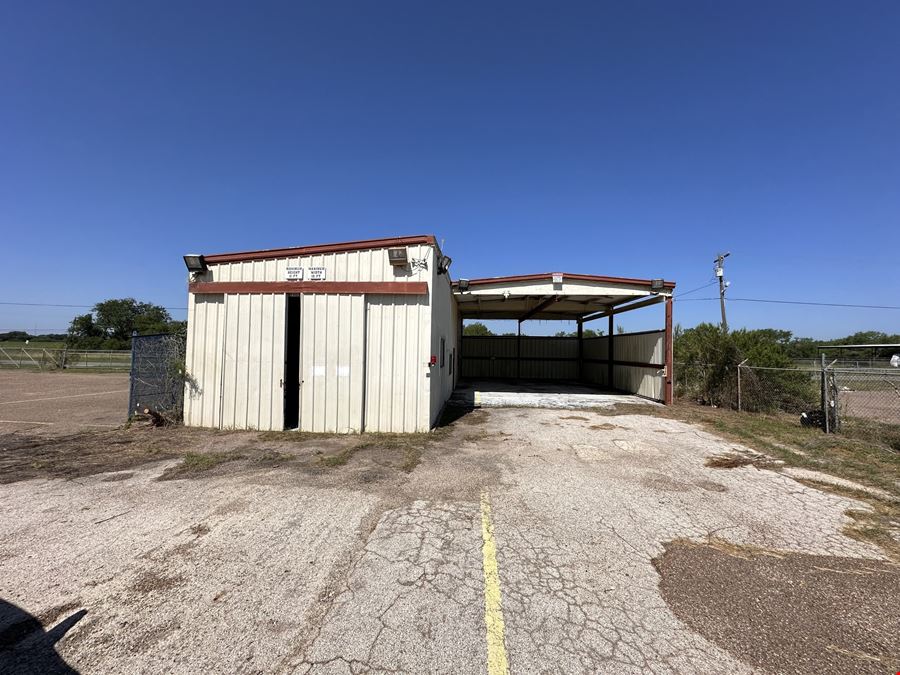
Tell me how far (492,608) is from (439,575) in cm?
52

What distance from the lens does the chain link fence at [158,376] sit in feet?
26.5

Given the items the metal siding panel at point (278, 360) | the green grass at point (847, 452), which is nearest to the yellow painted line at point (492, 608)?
the green grass at point (847, 452)

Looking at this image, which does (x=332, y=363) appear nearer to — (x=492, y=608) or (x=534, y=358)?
(x=492, y=608)

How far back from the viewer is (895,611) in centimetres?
250

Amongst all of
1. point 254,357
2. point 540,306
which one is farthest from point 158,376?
point 540,306

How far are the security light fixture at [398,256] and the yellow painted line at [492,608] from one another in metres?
5.23

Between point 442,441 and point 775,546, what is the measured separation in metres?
4.91

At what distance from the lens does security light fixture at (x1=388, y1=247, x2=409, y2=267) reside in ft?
24.0

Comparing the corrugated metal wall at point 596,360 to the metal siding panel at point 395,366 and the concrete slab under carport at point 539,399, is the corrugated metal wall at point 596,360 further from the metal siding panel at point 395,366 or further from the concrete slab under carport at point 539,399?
the metal siding panel at point 395,366

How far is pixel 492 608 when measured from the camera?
249 centimetres

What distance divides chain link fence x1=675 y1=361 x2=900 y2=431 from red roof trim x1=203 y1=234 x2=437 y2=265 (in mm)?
9085

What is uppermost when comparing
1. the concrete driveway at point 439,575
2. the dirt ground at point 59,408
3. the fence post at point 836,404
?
the fence post at point 836,404

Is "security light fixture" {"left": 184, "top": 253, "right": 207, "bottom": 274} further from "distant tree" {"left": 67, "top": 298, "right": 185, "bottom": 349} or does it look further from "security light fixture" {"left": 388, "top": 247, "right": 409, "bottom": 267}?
"distant tree" {"left": 67, "top": 298, "right": 185, "bottom": 349}

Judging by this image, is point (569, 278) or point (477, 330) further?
point (477, 330)
